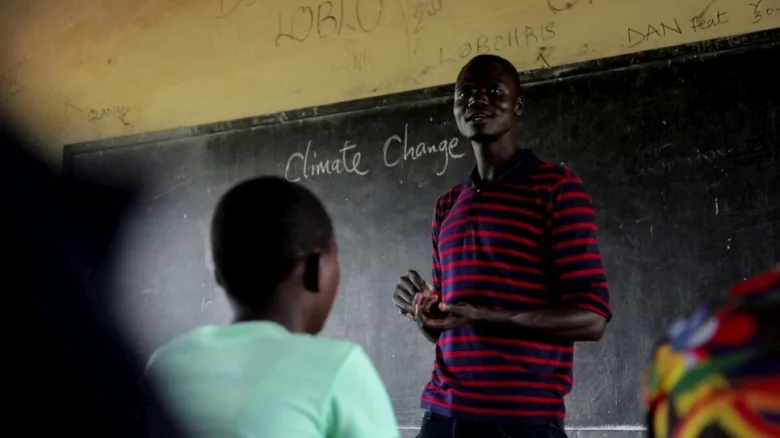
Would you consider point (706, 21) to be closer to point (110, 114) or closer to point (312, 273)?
point (312, 273)

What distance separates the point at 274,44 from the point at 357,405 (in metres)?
2.33

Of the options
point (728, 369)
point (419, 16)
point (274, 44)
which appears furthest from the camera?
point (274, 44)

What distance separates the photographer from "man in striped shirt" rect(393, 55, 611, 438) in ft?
4.41

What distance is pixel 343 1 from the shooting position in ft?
9.59

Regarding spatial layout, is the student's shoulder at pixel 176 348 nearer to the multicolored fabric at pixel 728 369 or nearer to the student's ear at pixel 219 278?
the student's ear at pixel 219 278

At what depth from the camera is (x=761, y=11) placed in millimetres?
2141

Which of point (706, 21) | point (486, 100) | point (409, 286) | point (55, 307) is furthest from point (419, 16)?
point (55, 307)

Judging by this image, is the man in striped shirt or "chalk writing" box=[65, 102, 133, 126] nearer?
the man in striped shirt

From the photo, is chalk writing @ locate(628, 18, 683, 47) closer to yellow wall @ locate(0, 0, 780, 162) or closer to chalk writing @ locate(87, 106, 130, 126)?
yellow wall @ locate(0, 0, 780, 162)

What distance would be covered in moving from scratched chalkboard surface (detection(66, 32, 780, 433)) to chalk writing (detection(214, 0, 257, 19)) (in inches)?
18.5

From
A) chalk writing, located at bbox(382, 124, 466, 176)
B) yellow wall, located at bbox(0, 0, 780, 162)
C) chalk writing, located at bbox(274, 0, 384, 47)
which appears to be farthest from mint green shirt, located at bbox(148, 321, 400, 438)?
chalk writing, located at bbox(274, 0, 384, 47)

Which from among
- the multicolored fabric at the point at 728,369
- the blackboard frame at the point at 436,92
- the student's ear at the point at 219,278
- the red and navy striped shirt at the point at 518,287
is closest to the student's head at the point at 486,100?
the red and navy striped shirt at the point at 518,287

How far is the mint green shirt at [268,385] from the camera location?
2.86ft

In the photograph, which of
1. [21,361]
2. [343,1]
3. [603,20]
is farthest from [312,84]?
[21,361]
